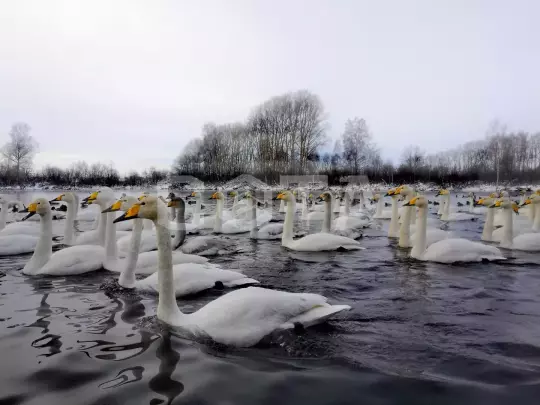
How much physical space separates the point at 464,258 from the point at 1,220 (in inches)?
442

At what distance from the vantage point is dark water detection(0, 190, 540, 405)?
2740mm

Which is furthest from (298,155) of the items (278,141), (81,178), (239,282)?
(239,282)

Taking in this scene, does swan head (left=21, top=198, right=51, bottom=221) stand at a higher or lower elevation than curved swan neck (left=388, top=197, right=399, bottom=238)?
higher

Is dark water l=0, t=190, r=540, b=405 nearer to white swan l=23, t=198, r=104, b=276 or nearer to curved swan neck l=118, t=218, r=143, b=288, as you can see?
curved swan neck l=118, t=218, r=143, b=288

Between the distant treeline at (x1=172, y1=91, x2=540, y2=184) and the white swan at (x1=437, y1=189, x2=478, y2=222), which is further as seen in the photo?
the distant treeline at (x1=172, y1=91, x2=540, y2=184)

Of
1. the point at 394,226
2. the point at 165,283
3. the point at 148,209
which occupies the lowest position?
the point at 394,226

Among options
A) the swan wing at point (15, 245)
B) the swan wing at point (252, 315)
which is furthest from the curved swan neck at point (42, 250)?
the swan wing at point (252, 315)

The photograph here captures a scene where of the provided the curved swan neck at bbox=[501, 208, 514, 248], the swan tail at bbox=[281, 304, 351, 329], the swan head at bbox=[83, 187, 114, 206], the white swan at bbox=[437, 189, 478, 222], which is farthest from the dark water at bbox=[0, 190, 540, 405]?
the white swan at bbox=[437, 189, 478, 222]

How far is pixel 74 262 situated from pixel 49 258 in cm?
44

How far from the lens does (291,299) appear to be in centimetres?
369

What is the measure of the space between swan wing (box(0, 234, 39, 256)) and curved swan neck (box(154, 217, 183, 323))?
558cm

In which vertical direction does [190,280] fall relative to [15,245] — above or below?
above

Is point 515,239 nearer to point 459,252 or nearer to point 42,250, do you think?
point 459,252

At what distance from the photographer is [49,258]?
20.6 ft
